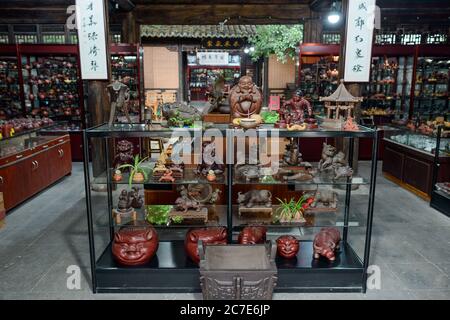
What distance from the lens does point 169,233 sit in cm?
465

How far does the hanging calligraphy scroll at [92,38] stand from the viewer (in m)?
5.60

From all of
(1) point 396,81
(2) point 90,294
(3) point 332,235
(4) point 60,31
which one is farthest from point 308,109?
(4) point 60,31

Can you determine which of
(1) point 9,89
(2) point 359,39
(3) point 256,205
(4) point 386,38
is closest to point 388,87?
(4) point 386,38

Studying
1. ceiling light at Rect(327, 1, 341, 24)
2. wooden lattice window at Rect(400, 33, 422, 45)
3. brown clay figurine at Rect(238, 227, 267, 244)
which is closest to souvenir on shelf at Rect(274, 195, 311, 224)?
brown clay figurine at Rect(238, 227, 267, 244)

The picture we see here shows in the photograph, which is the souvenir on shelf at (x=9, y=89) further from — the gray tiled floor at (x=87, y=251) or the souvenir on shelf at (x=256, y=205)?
the souvenir on shelf at (x=256, y=205)

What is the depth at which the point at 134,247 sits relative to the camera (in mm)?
3340

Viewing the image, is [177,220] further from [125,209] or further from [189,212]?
[125,209]

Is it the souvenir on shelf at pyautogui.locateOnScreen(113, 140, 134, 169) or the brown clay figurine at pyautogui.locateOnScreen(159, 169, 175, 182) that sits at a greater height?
the souvenir on shelf at pyautogui.locateOnScreen(113, 140, 134, 169)

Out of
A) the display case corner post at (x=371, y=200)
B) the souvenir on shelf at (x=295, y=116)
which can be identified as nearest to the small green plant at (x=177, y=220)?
the souvenir on shelf at (x=295, y=116)

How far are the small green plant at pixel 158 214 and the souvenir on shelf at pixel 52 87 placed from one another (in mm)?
5708

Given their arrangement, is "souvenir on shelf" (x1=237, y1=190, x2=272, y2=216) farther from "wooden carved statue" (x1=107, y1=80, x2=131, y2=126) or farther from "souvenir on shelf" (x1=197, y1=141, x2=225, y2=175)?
"wooden carved statue" (x1=107, y1=80, x2=131, y2=126)

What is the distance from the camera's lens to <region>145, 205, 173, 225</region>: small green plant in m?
3.68

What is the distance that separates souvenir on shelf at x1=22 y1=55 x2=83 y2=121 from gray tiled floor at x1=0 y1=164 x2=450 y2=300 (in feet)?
10.7

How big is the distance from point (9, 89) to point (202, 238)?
7.57 metres
